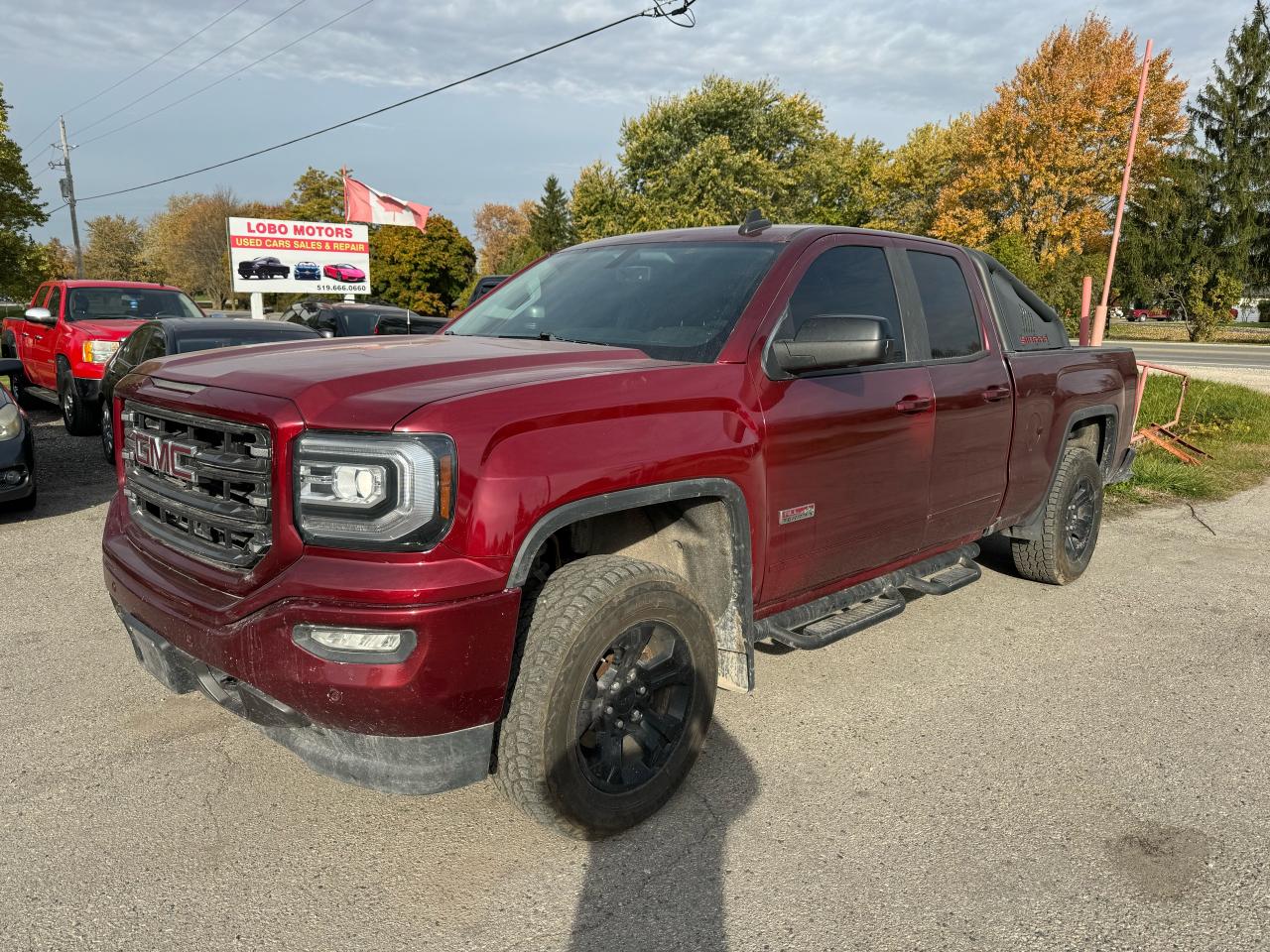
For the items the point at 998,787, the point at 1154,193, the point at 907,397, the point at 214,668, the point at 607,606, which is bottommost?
the point at 998,787

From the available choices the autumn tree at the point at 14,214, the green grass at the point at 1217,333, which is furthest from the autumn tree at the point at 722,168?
the autumn tree at the point at 14,214

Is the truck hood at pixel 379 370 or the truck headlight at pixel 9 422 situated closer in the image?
the truck hood at pixel 379 370

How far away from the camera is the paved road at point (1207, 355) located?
2433 cm

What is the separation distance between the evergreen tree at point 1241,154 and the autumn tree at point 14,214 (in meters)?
48.3

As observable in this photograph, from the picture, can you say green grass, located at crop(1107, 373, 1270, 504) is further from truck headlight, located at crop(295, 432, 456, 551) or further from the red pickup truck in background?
the red pickup truck in background

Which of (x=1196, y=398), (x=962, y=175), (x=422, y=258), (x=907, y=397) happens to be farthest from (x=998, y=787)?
(x=422, y=258)

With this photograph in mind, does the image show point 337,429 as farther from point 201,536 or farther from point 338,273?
point 338,273

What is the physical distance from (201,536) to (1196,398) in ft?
47.2

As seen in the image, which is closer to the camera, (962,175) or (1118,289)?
(962,175)

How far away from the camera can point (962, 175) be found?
39219 millimetres

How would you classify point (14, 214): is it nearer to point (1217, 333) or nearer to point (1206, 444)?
point (1206, 444)

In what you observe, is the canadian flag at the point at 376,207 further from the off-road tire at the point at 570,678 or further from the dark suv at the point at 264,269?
the off-road tire at the point at 570,678

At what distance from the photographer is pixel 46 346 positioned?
445 inches

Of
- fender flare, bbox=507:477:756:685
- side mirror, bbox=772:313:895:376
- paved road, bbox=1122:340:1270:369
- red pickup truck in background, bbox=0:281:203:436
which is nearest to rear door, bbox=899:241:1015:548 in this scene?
side mirror, bbox=772:313:895:376
